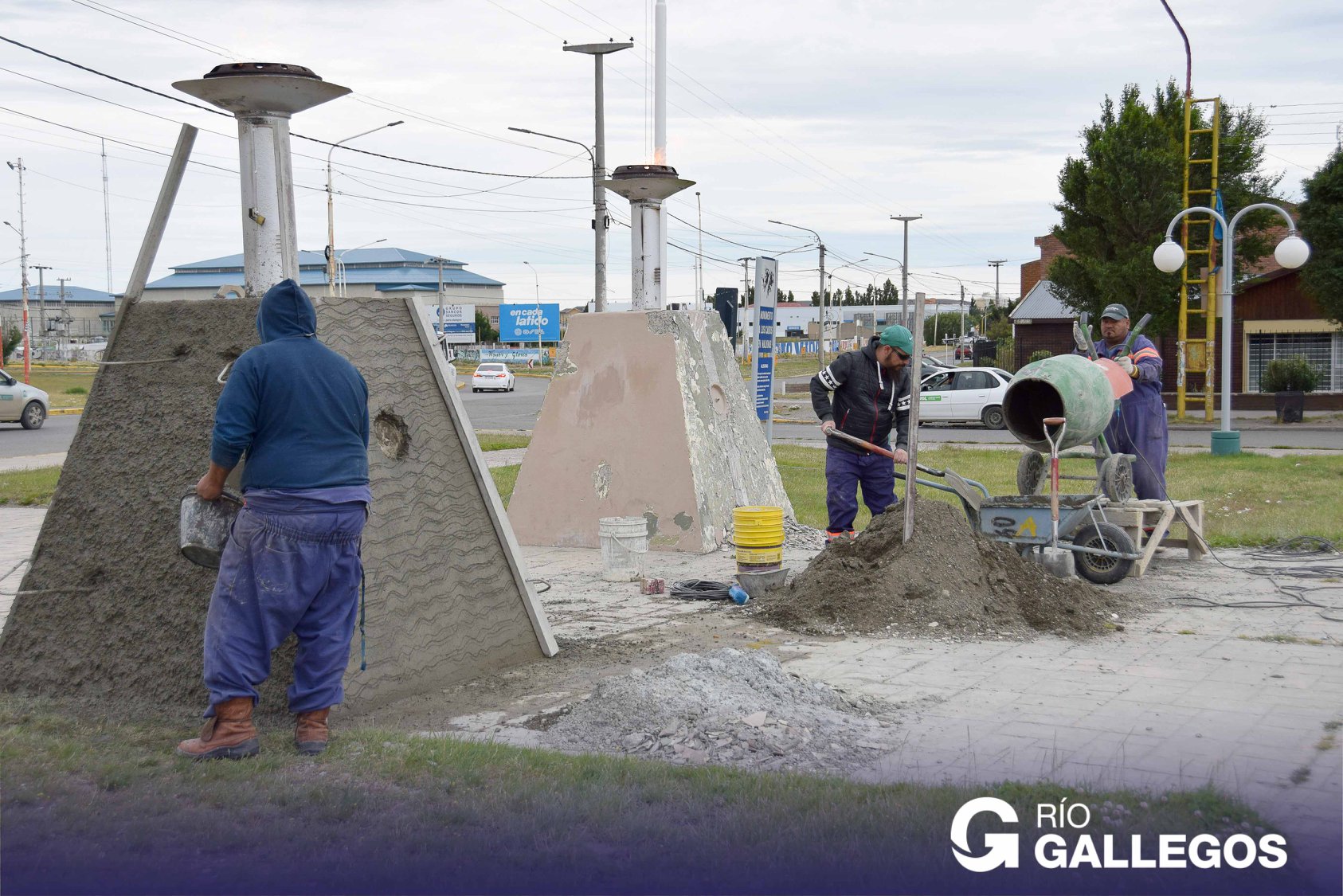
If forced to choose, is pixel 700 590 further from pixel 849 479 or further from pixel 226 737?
pixel 226 737

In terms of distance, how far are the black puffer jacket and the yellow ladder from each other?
60.9 feet

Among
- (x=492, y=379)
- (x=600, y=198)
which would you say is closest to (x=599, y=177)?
(x=600, y=198)

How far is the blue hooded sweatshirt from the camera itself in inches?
183

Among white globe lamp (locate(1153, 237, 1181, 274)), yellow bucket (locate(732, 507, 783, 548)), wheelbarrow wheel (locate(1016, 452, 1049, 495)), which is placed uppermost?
white globe lamp (locate(1153, 237, 1181, 274))

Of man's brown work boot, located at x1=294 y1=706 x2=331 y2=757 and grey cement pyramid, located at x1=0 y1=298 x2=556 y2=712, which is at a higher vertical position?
grey cement pyramid, located at x1=0 y1=298 x2=556 y2=712

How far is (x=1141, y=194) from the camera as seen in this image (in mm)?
30781

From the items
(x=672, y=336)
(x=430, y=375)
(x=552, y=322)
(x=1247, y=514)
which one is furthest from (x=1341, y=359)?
(x=552, y=322)

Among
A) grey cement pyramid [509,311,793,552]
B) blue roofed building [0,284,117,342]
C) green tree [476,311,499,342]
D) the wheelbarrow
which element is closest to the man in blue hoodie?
the wheelbarrow

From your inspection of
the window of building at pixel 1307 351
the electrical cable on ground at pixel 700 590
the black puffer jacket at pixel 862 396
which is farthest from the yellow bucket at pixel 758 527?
the window of building at pixel 1307 351

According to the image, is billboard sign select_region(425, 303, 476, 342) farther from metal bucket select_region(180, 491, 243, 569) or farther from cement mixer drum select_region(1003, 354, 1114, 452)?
metal bucket select_region(180, 491, 243, 569)

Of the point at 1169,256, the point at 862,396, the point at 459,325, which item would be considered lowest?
the point at 862,396

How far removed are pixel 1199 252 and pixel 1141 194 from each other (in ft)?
12.5

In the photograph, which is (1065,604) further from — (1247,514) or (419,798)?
(1247,514)

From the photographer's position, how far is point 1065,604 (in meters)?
7.61
